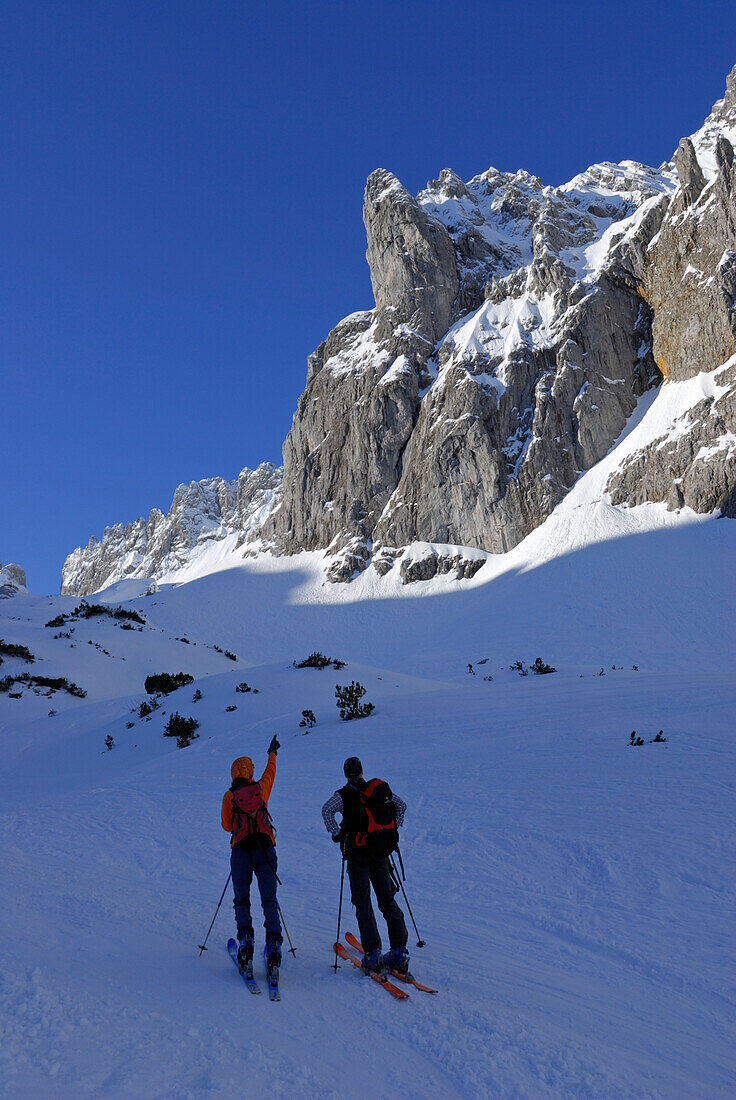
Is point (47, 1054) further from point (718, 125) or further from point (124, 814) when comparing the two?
point (718, 125)

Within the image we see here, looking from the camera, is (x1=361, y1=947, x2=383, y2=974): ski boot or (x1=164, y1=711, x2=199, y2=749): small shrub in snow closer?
(x1=361, y1=947, x2=383, y2=974): ski boot

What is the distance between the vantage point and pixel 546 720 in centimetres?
1064

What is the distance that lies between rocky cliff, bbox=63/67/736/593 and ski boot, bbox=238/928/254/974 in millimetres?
47015

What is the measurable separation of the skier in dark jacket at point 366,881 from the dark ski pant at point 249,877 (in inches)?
21.4

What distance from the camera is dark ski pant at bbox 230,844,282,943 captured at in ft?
15.5

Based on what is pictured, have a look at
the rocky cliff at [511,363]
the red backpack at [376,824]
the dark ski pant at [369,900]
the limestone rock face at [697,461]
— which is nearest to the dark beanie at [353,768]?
the red backpack at [376,824]

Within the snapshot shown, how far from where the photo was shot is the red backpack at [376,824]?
486cm

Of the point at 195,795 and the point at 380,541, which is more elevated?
the point at 380,541

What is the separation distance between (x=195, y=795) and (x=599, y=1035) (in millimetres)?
8091

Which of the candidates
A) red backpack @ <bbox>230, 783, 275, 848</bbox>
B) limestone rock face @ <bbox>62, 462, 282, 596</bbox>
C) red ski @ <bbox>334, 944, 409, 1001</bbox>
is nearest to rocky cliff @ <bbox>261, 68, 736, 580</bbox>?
red ski @ <bbox>334, 944, 409, 1001</bbox>

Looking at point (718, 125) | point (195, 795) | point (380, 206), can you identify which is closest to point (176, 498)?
point (380, 206)

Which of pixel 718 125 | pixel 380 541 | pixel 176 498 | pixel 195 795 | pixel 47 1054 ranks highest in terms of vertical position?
pixel 718 125

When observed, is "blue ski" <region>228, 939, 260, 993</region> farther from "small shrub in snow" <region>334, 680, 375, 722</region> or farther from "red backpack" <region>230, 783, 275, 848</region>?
"small shrub in snow" <region>334, 680, 375, 722</region>

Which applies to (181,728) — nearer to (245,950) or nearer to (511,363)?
(245,950)
